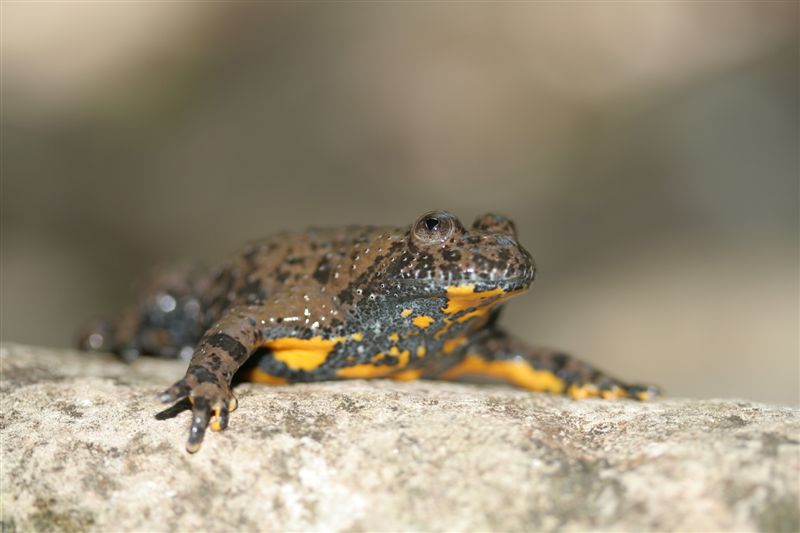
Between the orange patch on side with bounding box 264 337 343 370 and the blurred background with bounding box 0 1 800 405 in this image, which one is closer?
the orange patch on side with bounding box 264 337 343 370

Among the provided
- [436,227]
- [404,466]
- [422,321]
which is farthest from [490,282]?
[404,466]

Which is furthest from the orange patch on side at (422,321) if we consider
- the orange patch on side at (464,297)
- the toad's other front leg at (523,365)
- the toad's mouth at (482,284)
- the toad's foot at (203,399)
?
the toad's foot at (203,399)

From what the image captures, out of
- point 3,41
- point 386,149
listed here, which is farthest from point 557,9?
point 3,41

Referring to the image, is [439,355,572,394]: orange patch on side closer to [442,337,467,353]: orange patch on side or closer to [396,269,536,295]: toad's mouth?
[442,337,467,353]: orange patch on side

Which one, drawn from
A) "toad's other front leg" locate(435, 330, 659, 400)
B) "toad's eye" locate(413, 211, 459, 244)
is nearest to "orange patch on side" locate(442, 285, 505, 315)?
"toad's eye" locate(413, 211, 459, 244)

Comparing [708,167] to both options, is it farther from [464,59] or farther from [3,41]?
[3,41]

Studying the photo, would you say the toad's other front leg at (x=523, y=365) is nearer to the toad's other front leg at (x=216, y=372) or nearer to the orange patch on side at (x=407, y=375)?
the orange patch on side at (x=407, y=375)
